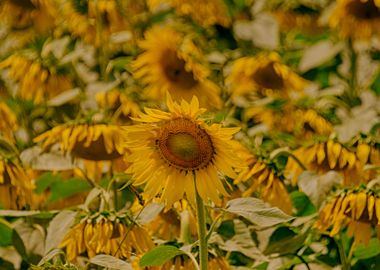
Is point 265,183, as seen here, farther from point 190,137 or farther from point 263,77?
point 263,77

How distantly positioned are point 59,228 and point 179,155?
30 cm

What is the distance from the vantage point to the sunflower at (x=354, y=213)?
175cm

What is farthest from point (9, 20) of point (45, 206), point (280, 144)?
point (280, 144)

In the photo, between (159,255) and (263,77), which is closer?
(159,255)

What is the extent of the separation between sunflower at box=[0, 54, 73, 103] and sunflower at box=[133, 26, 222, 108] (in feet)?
0.69

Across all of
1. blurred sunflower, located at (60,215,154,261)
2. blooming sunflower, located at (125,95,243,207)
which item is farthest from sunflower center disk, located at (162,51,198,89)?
blooming sunflower, located at (125,95,243,207)

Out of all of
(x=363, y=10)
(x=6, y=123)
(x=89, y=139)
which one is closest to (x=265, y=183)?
(x=89, y=139)

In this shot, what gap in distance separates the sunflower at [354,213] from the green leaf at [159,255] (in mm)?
372

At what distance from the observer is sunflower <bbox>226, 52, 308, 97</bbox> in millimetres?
2578

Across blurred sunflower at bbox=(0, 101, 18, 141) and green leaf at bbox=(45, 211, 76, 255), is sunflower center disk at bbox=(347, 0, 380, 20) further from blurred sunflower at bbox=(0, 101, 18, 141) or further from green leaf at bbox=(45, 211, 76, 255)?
green leaf at bbox=(45, 211, 76, 255)

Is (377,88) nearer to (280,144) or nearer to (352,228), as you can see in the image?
(280,144)

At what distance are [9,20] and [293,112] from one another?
2.49 ft

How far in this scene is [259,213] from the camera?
4.95 feet

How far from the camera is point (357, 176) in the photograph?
79.5 inches
